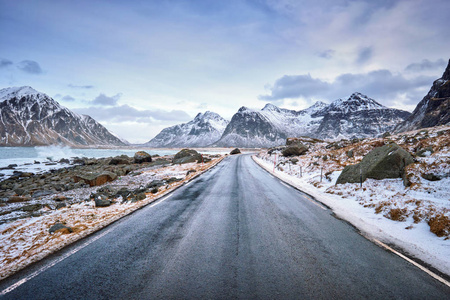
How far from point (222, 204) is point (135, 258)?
15.0ft

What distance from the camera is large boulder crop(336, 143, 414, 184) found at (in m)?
9.82

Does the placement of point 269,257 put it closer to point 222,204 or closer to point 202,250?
point 202,250

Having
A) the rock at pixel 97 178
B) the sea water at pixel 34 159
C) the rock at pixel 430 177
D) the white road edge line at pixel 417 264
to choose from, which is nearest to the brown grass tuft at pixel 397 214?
the white road edge line at pixel 417 264

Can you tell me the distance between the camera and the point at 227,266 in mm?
3721

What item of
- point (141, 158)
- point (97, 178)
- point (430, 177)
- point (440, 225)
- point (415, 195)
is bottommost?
point (97, 178)

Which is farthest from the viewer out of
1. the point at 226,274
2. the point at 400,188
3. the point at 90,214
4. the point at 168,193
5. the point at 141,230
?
the point at 168,193

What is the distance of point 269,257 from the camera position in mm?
4090

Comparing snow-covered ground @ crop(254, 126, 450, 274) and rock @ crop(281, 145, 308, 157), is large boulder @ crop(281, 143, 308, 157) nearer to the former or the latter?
rock @ crop(281, 145, 308, 157)

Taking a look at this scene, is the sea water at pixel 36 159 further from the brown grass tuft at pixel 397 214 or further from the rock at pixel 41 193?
the brown grass tuft at pixel 397 214

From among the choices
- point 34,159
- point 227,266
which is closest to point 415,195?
point 227,266

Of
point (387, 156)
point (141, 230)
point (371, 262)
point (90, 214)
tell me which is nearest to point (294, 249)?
point (371, 262)

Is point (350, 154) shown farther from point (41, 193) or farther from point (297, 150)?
point (41, 193)

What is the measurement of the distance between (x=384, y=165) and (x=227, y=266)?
1024 centimetres

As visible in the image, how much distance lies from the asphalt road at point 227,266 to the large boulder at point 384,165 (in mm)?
5579
